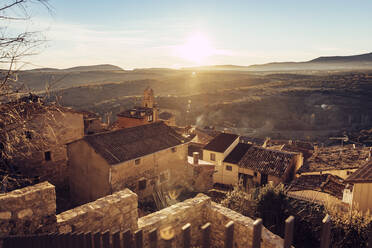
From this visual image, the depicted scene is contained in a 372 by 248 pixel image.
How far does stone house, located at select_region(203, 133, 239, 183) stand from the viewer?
91.1ft

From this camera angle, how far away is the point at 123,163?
15617 millimetres

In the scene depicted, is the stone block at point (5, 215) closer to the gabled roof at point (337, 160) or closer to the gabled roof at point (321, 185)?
the gabled roof at point (321, 185)

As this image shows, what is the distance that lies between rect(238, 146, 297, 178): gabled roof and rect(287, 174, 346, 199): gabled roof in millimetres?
2865

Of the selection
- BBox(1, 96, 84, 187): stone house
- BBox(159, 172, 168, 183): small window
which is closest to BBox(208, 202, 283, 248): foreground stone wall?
BBox(159, 172, 168, 183): small window

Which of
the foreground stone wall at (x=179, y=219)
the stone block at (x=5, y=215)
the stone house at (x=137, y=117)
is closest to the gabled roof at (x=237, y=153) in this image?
the stone house at (x=137, y=117)

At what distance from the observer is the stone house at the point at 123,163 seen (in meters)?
15.5

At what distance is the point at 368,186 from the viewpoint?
424 inches

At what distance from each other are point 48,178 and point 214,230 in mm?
13776

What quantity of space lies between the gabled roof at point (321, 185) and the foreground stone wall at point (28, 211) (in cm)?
1542

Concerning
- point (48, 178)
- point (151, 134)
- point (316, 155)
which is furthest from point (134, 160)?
point (316, 155)

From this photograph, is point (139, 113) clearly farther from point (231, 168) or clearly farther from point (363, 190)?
point (363, 190)

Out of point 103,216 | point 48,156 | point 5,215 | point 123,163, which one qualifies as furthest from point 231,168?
point 5,215

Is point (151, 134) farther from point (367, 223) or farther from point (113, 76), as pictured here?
point (113, 76)

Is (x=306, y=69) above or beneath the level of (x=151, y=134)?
above
